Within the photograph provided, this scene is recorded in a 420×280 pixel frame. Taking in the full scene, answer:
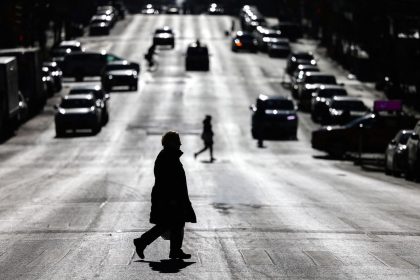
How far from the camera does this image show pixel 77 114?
48375 millimetres

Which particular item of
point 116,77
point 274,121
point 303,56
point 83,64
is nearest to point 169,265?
point 274,121

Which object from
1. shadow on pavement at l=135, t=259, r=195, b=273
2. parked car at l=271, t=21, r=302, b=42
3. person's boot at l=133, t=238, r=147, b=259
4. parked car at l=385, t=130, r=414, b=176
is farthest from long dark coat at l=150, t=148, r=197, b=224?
parked car at l=271, t=21, r=302, b=42

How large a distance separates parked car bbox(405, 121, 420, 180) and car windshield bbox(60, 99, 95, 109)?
67.6 feet

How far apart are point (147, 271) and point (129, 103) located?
50.6m

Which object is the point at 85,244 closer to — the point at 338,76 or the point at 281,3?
the point at 338,76

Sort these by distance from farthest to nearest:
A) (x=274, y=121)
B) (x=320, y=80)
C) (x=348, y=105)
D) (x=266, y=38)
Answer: (x=266, y=38) < (x=320, y=80) < (x=348, y=105) < (x=274, y=121)

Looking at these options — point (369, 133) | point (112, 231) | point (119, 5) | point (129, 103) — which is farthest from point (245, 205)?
point (119, 5)

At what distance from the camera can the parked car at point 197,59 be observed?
8331cm

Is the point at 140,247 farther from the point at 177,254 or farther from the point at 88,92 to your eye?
the point at 88,92

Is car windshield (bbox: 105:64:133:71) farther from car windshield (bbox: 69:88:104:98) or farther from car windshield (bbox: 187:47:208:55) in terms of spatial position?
car windshield (bbox: 69:88:104:98)

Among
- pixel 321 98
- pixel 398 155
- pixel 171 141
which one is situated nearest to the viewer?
pixel 171 141

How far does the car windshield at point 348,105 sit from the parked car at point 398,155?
16080 millimetres

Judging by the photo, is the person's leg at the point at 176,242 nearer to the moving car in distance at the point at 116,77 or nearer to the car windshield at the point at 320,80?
the car windshield at the point at 320,80

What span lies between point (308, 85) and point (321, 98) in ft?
20.7
